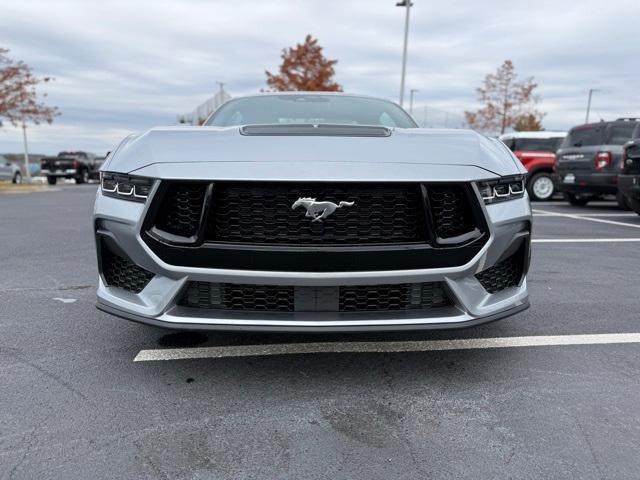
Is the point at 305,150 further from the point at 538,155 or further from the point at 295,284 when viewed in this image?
the point at 538,155

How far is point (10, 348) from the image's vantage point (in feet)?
9.83

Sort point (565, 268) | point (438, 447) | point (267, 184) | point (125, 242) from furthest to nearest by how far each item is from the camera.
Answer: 1. point (565, 268)
2. point (125, 242)
3. point (267, 184)
4. point (438, 447)

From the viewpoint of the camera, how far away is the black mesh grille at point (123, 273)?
8.18 feet

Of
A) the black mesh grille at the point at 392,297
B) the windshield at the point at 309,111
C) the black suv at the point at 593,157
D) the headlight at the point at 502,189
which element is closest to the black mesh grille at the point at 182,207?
the black mesh grille at the point at 392,297

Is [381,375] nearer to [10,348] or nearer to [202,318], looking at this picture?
[202,318]

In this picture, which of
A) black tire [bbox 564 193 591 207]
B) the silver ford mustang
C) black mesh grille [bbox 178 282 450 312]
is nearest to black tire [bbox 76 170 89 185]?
black tire [bbox 564 193 591 207]

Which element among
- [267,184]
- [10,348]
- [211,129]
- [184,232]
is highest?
[211,129]

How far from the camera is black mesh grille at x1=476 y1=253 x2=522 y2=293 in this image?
99.4 inches

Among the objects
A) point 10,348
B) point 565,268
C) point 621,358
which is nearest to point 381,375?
point 621,358

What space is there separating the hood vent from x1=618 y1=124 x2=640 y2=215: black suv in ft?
24.8

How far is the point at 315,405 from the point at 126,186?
134 cm

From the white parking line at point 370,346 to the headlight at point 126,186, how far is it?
0.91m

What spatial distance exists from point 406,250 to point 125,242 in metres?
1.29

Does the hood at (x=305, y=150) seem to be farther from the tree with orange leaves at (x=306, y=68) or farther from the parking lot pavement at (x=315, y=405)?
the tree with orange leaves at (x=306, y=68)
